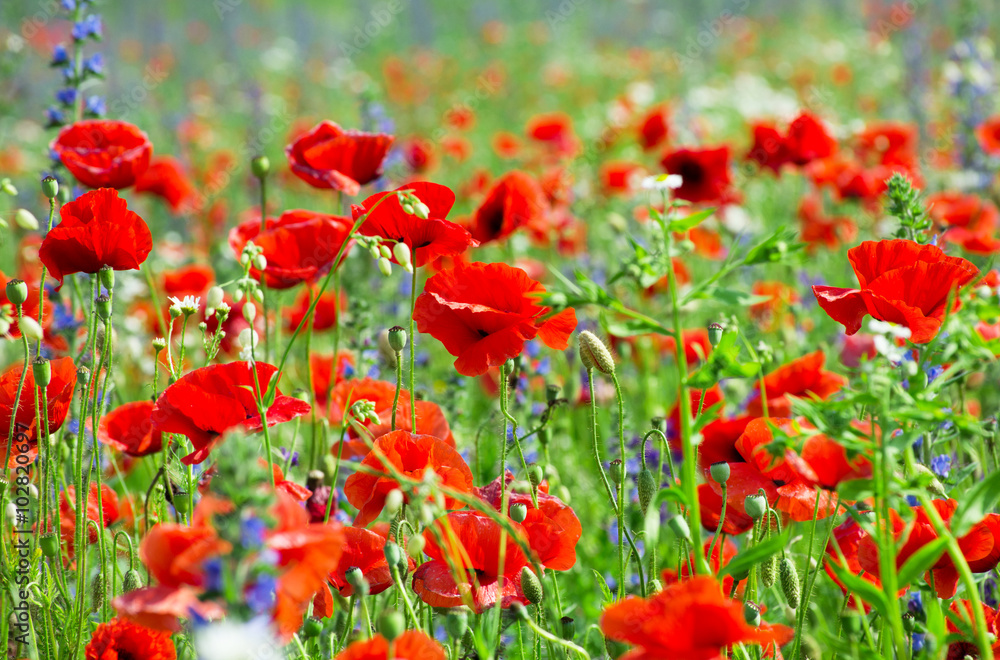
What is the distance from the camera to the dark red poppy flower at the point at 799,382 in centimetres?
150

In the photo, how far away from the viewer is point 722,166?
108 inches

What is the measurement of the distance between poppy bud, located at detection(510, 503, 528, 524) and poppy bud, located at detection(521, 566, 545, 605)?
4.1 inches

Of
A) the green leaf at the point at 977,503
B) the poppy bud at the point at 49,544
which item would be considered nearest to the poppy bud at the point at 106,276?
the poppy bud at the point at 49,544

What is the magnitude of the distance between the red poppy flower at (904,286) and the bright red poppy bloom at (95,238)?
0.96m

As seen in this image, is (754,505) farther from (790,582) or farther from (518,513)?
(518,513)

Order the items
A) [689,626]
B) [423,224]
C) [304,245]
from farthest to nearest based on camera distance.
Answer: [304,245] < [423,224] < [689,626]

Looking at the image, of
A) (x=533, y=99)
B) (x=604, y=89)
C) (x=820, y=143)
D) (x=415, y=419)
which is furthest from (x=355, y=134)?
(x=604, y=89)

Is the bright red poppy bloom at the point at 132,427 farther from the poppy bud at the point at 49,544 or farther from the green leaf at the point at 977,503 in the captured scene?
the green leaf at the point at 977,503

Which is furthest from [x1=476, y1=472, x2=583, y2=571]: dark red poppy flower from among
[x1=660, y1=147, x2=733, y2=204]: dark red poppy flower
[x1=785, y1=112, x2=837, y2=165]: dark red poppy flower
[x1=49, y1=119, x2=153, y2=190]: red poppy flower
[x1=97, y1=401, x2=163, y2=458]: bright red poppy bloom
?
[x1=785, y1=112, x2=837, y2=165]: dark red poppy flower

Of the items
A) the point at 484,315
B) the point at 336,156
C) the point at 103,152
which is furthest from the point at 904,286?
the point at 103,152

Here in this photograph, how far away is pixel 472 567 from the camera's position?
109 cm

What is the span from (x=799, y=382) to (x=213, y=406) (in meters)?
0.95

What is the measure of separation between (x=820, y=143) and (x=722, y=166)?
1.07 ft

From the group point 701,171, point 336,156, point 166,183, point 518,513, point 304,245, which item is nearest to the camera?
point 518,513
